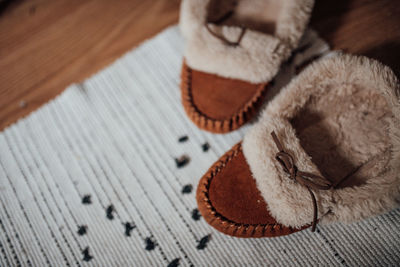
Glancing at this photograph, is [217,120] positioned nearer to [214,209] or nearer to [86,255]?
[214,209]

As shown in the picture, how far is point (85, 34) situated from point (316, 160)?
2.34 ft

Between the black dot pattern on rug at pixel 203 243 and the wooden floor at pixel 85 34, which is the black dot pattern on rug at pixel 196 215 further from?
the wooden floor at pixel 85 34

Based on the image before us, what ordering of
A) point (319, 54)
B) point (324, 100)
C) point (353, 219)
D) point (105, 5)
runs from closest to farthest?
point (353, 219) → point (324, 100) → point (319, 54) → point (105, 5)

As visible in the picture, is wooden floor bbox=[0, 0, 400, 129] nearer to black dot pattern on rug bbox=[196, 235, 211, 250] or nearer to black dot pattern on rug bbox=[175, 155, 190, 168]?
black dot pattern on rug bbox=[175, 155, 190, 168]

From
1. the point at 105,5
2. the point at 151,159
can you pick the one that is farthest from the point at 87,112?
the point at 105,5

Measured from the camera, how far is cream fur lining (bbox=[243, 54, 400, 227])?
454 mm

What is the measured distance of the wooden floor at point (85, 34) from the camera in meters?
0.69

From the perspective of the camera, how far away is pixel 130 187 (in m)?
0.62

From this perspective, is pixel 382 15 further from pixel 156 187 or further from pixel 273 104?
pixel 156 187

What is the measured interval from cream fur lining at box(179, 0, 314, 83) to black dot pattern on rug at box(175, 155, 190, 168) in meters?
0.21

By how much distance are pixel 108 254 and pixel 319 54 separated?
70 cm

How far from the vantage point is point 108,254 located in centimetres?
58

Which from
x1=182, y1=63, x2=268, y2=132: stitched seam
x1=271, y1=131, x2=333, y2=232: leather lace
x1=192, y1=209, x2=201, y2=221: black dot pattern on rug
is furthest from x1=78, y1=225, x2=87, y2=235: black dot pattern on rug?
x1=271, y1=131, x2=333, y2=232: leather lace

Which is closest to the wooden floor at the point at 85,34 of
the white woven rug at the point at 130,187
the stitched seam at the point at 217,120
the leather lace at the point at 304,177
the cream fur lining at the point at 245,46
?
the white woven rug at the point at 130,187
